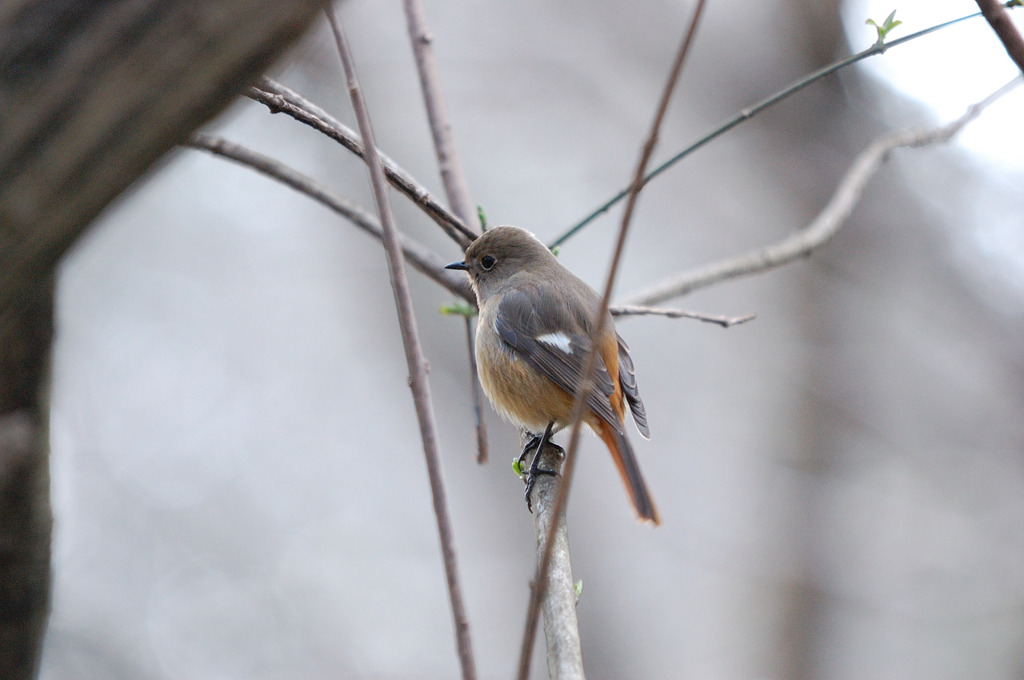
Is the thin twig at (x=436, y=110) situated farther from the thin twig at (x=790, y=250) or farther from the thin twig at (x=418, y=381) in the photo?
the thin twig at (x=418, y=381)

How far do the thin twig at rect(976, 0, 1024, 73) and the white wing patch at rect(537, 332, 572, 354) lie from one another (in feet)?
7.19

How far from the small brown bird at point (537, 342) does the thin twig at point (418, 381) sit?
6.34ft

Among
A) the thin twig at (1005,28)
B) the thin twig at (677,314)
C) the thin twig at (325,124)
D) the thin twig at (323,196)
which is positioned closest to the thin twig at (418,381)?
the thin twig at (325,124)

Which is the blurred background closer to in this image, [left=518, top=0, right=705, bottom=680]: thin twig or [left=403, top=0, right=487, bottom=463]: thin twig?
[left=403, top=0, right=487, bottom=463]: thin twig

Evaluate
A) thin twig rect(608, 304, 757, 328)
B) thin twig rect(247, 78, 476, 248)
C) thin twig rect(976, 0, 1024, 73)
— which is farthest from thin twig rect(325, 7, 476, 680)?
thin twig rect(608, 304, 757, 328)

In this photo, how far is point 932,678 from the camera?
7668 mm

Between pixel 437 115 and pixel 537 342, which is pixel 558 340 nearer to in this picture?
pixel 537 342

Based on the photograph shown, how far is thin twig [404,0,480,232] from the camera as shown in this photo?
2.98 m

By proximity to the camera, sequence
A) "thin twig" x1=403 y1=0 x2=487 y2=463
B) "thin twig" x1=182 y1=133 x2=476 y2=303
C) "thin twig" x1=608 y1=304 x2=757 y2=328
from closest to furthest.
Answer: "thin twig" x1=182 y1=133 x2=476 y2=303
"thin twig" x1=608 y1=304 x2=757 y2=328
"thin twig" x1=403 y1=0 x2=487 y2=463

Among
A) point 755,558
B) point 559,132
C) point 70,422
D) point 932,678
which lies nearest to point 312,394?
point 70,422

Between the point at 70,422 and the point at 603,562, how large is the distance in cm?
460

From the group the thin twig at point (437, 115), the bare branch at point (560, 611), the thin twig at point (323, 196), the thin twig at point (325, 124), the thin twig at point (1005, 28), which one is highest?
the thin twig at point (437, 115)

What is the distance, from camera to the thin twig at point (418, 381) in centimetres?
116

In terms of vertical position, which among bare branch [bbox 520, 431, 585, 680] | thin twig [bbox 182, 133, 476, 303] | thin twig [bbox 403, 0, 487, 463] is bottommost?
bare branch [bbox 520, 431, 585, 680]
